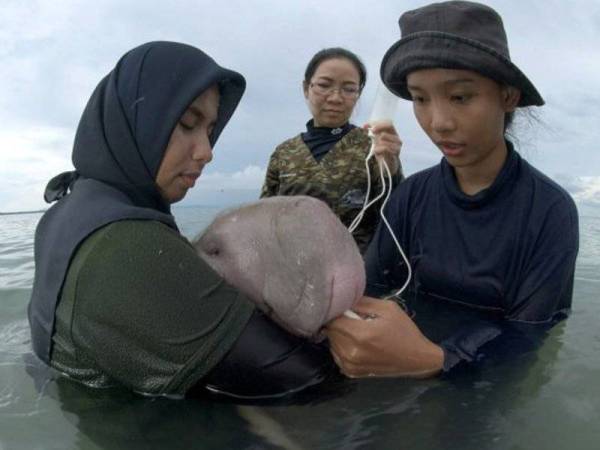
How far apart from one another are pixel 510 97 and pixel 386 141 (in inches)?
48.7

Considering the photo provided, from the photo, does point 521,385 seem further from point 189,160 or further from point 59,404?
point 59,404

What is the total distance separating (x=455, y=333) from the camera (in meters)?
2.90

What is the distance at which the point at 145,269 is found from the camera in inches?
76.6

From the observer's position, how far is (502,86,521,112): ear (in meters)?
2.78

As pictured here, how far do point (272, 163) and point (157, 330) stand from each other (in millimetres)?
3761

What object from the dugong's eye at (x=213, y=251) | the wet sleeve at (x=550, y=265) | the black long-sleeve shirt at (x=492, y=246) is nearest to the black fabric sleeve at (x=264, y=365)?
the dugong's eye at (x=213, y=251)

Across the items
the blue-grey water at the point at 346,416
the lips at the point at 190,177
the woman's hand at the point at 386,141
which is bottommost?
the blue-grey water at the point at 346,416

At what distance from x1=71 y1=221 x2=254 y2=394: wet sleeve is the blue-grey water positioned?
0.21 metres

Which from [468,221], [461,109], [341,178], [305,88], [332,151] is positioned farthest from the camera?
[305,88]

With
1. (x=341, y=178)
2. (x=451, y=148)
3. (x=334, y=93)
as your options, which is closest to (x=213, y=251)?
(x=451, y=148)

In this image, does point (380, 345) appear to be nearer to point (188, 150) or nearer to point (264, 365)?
point (264, 365)

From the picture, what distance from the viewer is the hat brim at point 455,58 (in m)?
2.57

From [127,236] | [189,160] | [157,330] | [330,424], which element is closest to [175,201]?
[189,160]

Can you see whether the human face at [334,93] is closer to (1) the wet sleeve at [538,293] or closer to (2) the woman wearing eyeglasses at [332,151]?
(2) the woman wearing eyeglasses at [332,151]
